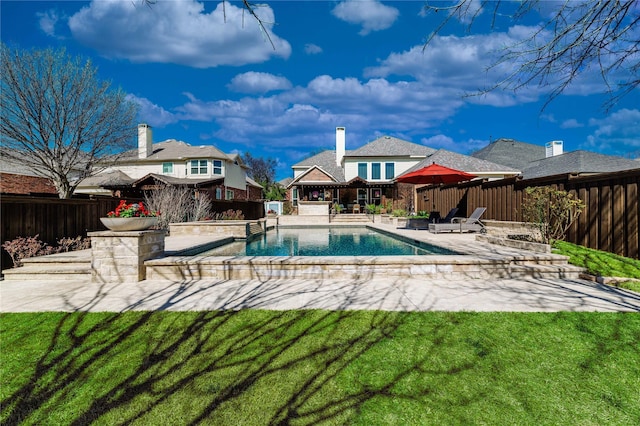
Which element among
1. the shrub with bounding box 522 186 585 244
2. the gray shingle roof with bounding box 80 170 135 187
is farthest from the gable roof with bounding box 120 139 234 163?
the shrub with bounding box 522 186 585 244

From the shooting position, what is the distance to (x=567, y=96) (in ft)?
11.1

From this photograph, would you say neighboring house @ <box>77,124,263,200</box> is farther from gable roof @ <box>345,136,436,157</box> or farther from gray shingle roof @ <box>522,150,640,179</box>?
gray shingle roof @ <box>522,150,640,179</box>

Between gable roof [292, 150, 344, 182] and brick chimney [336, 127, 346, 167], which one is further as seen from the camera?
brick chimney [336, 127, 346, 167]

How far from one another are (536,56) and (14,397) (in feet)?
17.3

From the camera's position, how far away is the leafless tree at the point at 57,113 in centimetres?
1416

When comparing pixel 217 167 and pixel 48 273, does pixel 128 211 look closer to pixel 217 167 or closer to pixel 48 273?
pixel 48 273

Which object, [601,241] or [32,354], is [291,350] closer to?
[32,354]

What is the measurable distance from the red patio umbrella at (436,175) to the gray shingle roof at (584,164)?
36.6ft

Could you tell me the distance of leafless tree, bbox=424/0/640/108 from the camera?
2.66m

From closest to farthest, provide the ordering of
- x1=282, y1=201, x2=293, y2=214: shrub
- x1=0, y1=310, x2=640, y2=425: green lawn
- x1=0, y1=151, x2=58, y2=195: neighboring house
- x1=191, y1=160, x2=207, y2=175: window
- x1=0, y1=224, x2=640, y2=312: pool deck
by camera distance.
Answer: x1=0, y1=310, x2=640, y2=425: green lawn, x1=0, y1=224, x2=640, y2=312: pool deck, x1=0, y1=151, x2=58, y2=195: neighboring house, x1=282, y1=201, x2=293, y2=214: shrub, x1=191, y1=160, x2=207, y2=175: window

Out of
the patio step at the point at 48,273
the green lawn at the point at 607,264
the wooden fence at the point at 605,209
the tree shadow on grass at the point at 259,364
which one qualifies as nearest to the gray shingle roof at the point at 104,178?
the patio step at the point at 48,273

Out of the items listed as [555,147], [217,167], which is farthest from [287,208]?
[555,147]

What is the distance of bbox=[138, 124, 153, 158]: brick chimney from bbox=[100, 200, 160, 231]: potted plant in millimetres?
30495

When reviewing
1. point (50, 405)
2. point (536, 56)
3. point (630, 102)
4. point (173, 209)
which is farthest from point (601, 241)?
point (173, 209)
